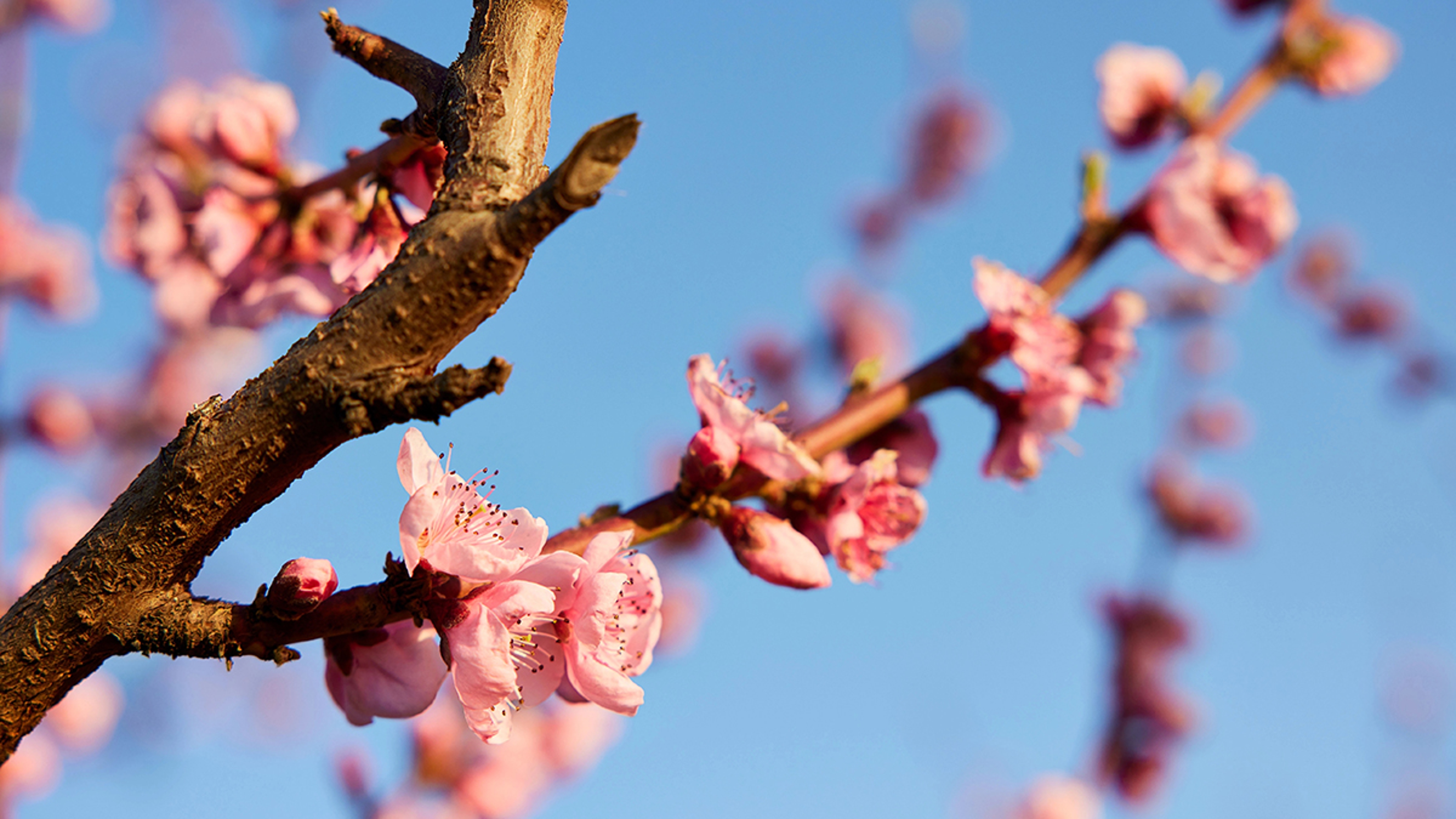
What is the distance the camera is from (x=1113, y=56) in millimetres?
2652

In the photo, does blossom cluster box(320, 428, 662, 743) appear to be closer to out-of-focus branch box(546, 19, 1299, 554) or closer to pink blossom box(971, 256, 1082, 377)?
out-of-focus branch box(546, 19, 1299, 554)

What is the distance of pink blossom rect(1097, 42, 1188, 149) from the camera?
8.50 ft

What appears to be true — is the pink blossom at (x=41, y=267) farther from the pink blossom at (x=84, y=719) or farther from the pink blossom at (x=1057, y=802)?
the pink blossom at (x=1057, y=802)

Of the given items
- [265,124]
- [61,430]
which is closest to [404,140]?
[265,124]

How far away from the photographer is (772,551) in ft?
4.64

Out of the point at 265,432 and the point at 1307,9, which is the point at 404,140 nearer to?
the point at 265,432

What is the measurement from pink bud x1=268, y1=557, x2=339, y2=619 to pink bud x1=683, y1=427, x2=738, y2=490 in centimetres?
54

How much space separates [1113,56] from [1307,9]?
68cm

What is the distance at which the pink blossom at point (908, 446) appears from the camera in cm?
176

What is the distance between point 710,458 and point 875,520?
0.37 m

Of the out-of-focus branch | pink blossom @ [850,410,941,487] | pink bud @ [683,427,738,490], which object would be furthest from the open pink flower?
pink blossom @ [850,410,941,487]

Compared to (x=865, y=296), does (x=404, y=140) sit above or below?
below

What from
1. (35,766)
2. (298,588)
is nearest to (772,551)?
(298,588)

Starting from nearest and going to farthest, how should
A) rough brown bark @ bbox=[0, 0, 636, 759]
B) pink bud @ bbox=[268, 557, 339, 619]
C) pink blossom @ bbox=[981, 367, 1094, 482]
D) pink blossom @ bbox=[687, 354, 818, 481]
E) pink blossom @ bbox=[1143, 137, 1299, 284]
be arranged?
rough brown bark @ bbox=[0, 0, 636, 759], pink bud @ bbox=[268, 557, 339, 619], pink blossom @ bbox=[687, 354, 818, 481], pink blossom @ bbox=[981, 367, 1094, 482], pink blossom @ bbox=[1143, 137, 1299, 284]
